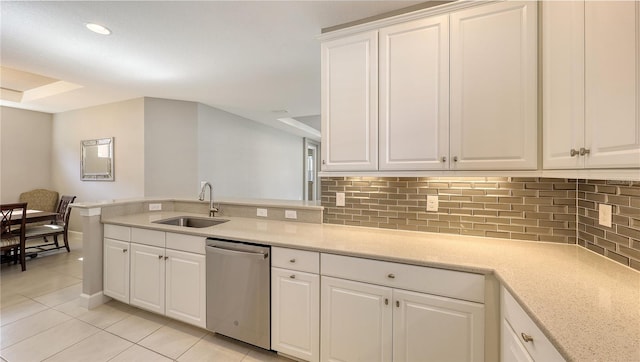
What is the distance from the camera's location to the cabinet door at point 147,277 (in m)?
2.24

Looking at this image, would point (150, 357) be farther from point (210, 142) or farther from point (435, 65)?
point (210, 142)

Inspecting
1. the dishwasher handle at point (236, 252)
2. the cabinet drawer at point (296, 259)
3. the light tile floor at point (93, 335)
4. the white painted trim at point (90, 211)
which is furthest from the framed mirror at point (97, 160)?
the cabinet drawer at point (296, 259)

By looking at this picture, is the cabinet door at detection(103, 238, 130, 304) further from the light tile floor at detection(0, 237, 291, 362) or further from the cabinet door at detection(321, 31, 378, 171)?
the cabinet door at detection(321, 31, 378, 171)

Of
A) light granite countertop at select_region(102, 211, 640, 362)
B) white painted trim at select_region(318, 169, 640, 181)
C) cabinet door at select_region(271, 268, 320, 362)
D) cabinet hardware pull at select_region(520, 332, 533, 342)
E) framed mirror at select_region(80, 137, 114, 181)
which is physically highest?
framed mirror at select_region(80, 137, 114, 181)

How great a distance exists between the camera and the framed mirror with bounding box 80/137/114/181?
4623 millimetres

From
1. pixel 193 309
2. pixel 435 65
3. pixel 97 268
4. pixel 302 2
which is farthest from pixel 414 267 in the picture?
pixel 97 268

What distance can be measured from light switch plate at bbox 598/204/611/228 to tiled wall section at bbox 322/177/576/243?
227 millimetres

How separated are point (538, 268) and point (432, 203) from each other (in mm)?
760

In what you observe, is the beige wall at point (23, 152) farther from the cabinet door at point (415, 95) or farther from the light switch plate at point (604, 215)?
the light switch plate at point (604, 215)

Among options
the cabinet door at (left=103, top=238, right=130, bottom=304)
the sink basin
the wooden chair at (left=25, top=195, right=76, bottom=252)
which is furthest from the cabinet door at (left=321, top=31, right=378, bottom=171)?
the wooden chair at (left=25, top=195, right=76, bottom=252)

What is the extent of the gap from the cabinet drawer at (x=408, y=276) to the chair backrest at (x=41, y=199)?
6.56m

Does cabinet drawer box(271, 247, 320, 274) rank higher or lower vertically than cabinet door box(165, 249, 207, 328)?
higher

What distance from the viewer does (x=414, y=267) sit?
1437 millimetres

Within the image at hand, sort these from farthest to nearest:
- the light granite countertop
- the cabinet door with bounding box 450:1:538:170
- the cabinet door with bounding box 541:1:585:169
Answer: the cabinet door with bounding box 450:1:538:170
the cabinet door with bounding box 541:1:585:169
the light granite countertop
